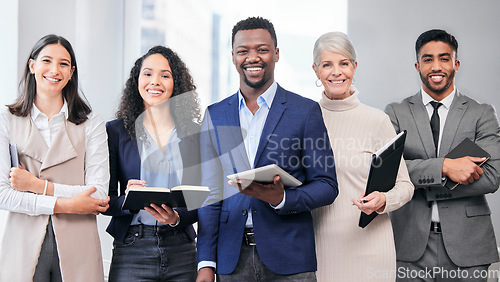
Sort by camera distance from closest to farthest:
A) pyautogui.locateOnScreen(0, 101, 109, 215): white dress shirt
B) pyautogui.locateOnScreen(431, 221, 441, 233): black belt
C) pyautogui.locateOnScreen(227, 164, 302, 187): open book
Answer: pyautogui.locateOnScreen(227, 164, 302, 187): open book < pyautogui.locateOnScreen(0, 101, 109, 215): white dress shirt < pyautogui.locateOnScreen(431, 221, 441, 233): black belt

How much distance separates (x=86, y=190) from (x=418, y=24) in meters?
2.57

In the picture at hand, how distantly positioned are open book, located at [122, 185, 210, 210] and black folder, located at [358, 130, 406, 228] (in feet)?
2.23

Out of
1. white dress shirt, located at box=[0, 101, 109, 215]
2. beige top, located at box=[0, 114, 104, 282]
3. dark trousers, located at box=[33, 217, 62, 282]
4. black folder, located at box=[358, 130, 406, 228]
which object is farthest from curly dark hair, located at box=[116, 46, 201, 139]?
black folder, located at box=[358, 130, 406, 228]

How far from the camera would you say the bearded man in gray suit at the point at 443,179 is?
2570 millimetres

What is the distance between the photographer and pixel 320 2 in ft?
13.3

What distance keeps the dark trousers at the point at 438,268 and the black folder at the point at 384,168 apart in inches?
20.6

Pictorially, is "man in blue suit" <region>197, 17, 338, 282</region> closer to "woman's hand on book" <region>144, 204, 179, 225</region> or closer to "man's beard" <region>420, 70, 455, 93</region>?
"woman's hand on book" <region>144, 204, 179, 225</region>

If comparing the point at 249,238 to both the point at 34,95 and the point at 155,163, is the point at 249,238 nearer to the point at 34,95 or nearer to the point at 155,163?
the point at 155,163

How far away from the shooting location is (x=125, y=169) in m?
2.52

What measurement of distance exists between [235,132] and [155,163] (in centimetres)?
56

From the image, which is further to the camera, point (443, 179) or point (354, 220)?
point (443, 179)

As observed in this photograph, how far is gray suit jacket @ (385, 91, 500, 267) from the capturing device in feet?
8.45

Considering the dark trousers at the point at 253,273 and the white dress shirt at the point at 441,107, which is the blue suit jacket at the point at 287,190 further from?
the white dress shirt at the point at 441,107

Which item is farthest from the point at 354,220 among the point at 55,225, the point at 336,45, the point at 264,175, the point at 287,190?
the point at 55,225
